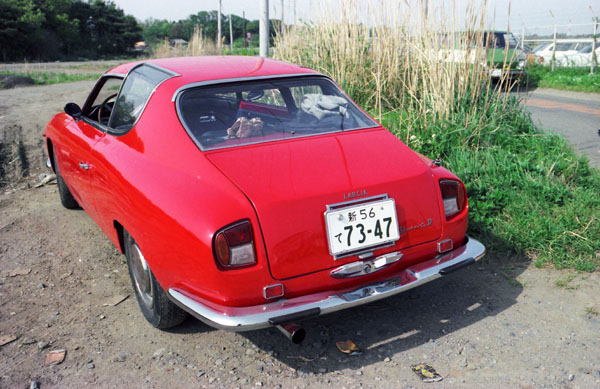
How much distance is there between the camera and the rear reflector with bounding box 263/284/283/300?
230 centimetres

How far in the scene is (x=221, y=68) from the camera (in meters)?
3.33

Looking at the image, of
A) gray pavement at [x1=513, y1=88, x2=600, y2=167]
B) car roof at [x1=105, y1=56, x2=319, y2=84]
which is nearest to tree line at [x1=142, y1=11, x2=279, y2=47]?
gray pavement at [x1=513, y1=88, x2=600, y2=167]

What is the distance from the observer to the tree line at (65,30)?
128ft

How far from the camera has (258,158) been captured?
2666mm

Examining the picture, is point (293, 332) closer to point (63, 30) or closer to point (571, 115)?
point (571, 115)

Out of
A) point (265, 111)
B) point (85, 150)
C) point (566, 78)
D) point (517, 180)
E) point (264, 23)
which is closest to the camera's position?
point (265, 111)

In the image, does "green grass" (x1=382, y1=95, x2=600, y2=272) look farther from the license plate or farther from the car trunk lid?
the license plate

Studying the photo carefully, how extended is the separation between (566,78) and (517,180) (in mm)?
11615

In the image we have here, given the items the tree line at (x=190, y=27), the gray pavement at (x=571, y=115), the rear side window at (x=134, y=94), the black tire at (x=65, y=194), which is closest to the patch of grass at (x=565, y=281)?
the gray pavement at (x=571, y=115)

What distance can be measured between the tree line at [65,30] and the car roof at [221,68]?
2845 centimetres

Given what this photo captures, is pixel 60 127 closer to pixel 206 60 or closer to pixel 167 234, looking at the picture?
pixel 206 60

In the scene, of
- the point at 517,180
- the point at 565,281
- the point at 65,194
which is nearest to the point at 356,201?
the point at 565,281

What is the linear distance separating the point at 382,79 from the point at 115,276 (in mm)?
4023

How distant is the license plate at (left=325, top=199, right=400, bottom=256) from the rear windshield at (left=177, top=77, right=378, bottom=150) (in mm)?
708
